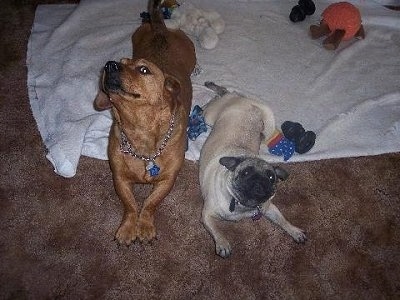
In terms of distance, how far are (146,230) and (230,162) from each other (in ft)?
2.54

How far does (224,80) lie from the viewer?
404 cm

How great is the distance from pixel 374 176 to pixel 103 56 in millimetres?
2773

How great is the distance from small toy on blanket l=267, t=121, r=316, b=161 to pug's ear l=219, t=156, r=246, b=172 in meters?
0.81

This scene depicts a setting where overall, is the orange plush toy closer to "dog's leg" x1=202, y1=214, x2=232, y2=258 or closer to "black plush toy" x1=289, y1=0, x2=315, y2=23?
"black plush toy" x1=289, y1=0, x2=315, y2=23

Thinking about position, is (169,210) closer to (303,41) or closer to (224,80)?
(224,80)

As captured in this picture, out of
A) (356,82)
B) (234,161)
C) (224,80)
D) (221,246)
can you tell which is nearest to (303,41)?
(356,82)

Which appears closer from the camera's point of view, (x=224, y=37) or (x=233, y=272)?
(x=233, y=272)

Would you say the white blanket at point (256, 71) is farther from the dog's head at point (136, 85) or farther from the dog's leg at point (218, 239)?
the dog's head at point (136, 85)

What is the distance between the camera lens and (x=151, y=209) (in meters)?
2.94

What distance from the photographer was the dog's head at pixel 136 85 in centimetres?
244

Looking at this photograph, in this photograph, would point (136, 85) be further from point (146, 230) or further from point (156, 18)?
point (156, 18)

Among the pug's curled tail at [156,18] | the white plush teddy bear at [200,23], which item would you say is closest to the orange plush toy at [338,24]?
the white plush teddy bear at [200,23]

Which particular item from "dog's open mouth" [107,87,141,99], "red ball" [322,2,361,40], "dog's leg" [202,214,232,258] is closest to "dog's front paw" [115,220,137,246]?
"dog's leg" [202,214,232,258]

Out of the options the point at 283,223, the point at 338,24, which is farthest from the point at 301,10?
the point at 283,223
